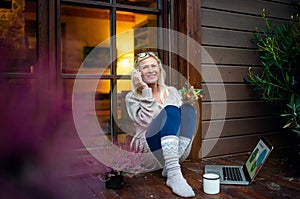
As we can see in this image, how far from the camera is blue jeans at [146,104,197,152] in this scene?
160cm

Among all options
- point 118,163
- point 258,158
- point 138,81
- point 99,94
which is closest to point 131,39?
point 99,94

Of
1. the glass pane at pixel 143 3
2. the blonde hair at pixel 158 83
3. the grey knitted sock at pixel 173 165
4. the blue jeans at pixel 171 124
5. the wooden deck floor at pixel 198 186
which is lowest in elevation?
the wooden deck floor at pixel 198 186

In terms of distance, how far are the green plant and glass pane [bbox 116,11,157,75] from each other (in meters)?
0.89

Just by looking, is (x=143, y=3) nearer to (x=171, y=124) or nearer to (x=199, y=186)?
(x=171, y=124)

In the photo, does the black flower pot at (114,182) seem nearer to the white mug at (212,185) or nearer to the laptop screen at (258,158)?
the white mug at (212,185)

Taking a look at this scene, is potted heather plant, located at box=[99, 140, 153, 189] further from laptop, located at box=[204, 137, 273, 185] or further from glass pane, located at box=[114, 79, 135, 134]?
laptop, located at box=[204, 137, 273, 185]

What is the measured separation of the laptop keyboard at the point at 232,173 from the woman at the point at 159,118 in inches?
11.6

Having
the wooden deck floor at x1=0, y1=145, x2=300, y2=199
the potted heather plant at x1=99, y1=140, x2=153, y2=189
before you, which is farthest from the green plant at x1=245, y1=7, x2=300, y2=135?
the potted heather plant at x1=99, y1=140, x2=153, y2=189

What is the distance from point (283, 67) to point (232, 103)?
48 cm

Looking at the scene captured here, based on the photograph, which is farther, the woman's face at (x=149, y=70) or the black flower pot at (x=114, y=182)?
the woman's face at (x=149, y=70)

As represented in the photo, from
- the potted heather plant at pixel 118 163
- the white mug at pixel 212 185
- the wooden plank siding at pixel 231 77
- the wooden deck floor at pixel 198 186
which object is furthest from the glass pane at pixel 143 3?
the white mug at pixel 212 185

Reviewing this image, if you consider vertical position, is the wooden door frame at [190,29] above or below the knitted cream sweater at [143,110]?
above

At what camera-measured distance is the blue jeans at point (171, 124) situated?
1596 mm

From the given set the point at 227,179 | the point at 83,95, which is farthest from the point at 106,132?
the point at 227,179
